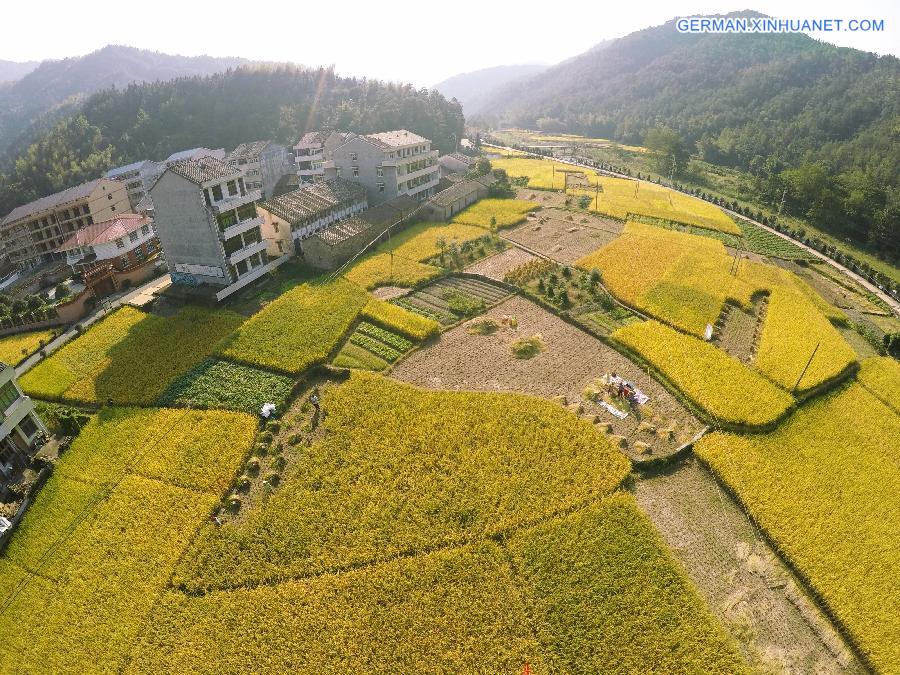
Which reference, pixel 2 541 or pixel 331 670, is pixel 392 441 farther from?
pixel 2 541

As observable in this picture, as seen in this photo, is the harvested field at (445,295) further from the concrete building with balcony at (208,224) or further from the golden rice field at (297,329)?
the concrete building with balcony at (208,224)

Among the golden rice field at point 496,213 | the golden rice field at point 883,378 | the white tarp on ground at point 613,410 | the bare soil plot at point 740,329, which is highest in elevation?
the golden rice field at point 496,213

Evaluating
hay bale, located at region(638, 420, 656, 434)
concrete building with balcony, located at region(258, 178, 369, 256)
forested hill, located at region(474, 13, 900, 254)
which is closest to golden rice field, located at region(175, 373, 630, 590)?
hay bale, located at region(638, 420, 656, 434)

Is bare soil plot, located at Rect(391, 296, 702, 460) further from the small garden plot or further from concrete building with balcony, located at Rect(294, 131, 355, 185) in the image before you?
concrete building with balcony, located at Rect(294, 131, 355, 185)

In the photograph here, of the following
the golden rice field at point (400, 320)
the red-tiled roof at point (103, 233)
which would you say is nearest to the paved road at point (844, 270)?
the golden rice field at point (400, 320)

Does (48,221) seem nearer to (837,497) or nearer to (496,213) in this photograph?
(496,213)

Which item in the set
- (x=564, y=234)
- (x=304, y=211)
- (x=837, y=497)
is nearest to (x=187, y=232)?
(x=304, y=211)
